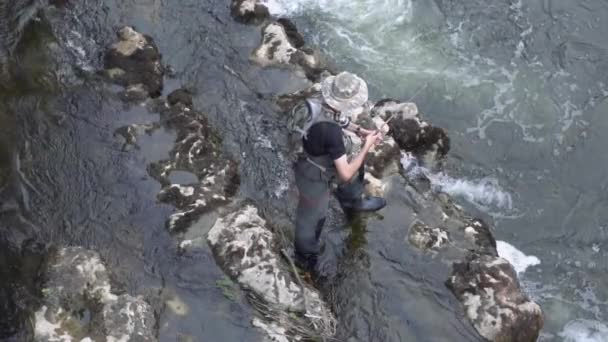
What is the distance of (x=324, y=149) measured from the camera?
5793mm

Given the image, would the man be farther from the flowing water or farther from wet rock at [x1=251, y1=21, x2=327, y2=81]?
wet rock at [x1=251, y1=21, x2=327, y2=81]

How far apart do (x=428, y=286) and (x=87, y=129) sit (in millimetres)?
5143

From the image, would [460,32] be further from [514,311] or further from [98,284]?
[98,284]

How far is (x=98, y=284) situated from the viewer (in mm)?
6613

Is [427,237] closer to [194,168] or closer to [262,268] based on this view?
[262,268]

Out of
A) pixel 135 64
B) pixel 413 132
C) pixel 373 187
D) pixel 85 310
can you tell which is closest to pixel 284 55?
pixel 135 64

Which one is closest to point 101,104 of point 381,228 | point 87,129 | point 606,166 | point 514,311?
point 87,129

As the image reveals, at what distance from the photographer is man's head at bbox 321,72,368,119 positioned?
18.4 feet

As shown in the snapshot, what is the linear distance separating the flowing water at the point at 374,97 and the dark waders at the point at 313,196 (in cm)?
62

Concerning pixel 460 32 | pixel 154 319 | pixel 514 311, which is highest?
pixel 460 32

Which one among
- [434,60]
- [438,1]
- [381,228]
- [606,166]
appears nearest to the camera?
[381,228]

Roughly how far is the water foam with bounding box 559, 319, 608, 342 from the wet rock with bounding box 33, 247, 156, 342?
17.8 feet

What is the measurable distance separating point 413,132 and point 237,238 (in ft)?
12.8

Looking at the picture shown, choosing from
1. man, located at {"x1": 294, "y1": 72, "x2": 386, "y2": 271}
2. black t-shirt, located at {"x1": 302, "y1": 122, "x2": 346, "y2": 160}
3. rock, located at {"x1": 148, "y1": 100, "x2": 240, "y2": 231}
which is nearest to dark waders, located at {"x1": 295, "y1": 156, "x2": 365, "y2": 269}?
man, located at {"x1": 294, "y1": 72, "x2": 386, "y2": 271}
